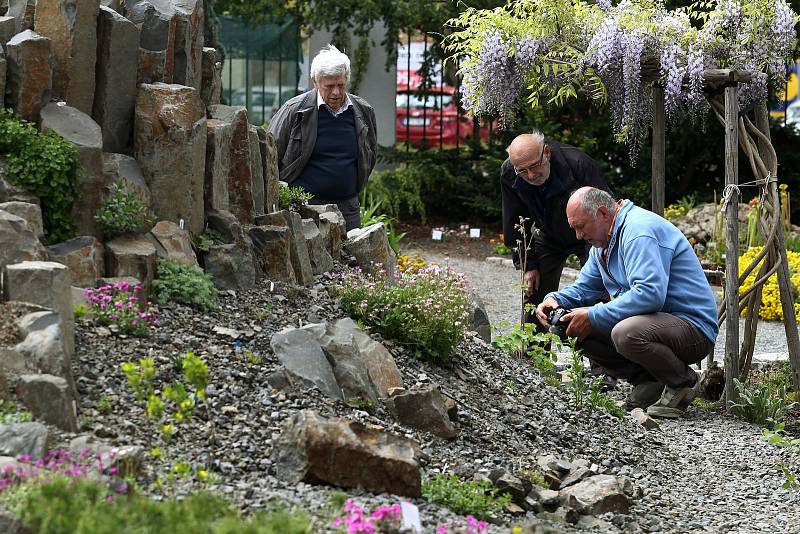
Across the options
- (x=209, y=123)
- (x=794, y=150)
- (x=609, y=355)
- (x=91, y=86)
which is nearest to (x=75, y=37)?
(x=91, y=86)

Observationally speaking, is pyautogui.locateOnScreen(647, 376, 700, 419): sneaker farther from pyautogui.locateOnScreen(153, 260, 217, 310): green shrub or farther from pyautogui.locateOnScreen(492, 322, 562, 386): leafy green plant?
pyautogui.locateOnScreen(153, 260, 217, 310): green shrub

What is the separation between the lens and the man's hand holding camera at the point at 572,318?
6.71m

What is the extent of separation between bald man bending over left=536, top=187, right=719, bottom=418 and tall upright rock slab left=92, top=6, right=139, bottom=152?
8.28 feet

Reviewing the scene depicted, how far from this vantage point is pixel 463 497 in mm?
4270

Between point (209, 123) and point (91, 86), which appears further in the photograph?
point (209, 123)

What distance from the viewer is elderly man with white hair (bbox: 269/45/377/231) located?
795 centimetres

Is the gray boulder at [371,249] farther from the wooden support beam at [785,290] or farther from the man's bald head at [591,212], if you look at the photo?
the wooden support beam at [785,290]

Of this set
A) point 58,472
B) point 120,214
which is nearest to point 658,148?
point 120,214

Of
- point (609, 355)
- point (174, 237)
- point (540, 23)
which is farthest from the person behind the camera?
point (540, 23)

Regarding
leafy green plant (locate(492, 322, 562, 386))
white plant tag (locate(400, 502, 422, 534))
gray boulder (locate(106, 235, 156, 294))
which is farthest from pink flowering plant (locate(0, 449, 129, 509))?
leafy green plant (locate(492, 322, 562, 386))

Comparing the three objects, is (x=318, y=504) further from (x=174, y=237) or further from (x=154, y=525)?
(x=174, y=237)

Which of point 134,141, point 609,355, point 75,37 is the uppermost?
point 75,37

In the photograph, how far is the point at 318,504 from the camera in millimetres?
3883

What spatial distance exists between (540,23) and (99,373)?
13.2ft
